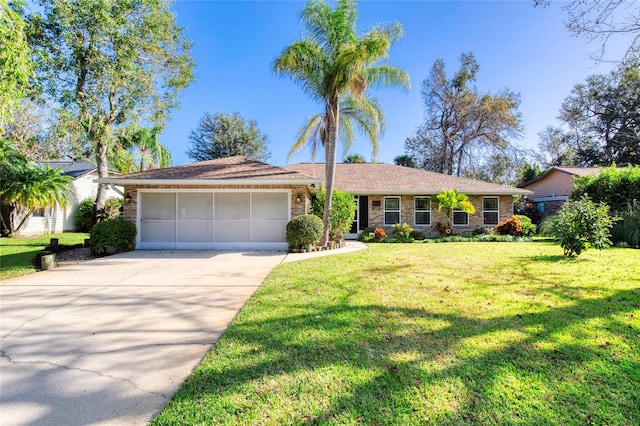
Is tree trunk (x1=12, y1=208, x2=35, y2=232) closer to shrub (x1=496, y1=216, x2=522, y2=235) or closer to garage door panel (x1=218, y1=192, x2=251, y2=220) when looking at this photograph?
garage door panel (x1=218, y1=192, x2=251, y2=220)

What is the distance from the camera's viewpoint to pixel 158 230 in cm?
1171

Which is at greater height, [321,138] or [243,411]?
[321,138]

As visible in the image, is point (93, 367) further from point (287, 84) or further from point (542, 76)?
point (542, 76)

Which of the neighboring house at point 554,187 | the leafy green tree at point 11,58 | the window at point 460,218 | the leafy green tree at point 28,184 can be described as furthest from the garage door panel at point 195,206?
the neighboring house at point 554,187

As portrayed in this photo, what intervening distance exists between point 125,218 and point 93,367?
10.0m

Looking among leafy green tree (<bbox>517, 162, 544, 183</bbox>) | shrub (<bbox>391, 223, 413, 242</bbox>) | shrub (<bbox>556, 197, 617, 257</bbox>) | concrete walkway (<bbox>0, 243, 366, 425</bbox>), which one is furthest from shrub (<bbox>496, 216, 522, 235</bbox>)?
leafy green tree (<bbox>517, 162, 544, 183</bbox>)

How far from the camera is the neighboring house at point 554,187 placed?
69.0 ft

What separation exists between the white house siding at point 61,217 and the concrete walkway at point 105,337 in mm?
13491

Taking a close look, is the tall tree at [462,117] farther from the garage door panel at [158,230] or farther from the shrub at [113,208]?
the shrub at [113,208]

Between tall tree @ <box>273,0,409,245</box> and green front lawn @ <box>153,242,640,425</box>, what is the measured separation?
7184mm

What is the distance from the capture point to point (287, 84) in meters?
11.1

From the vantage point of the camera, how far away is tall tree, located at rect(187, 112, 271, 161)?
29.3 metres

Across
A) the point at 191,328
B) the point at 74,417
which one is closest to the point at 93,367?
the point at 74,417

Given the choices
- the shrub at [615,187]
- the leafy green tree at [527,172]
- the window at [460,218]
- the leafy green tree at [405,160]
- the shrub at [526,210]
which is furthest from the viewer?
the leafy green tree at [405,160]
